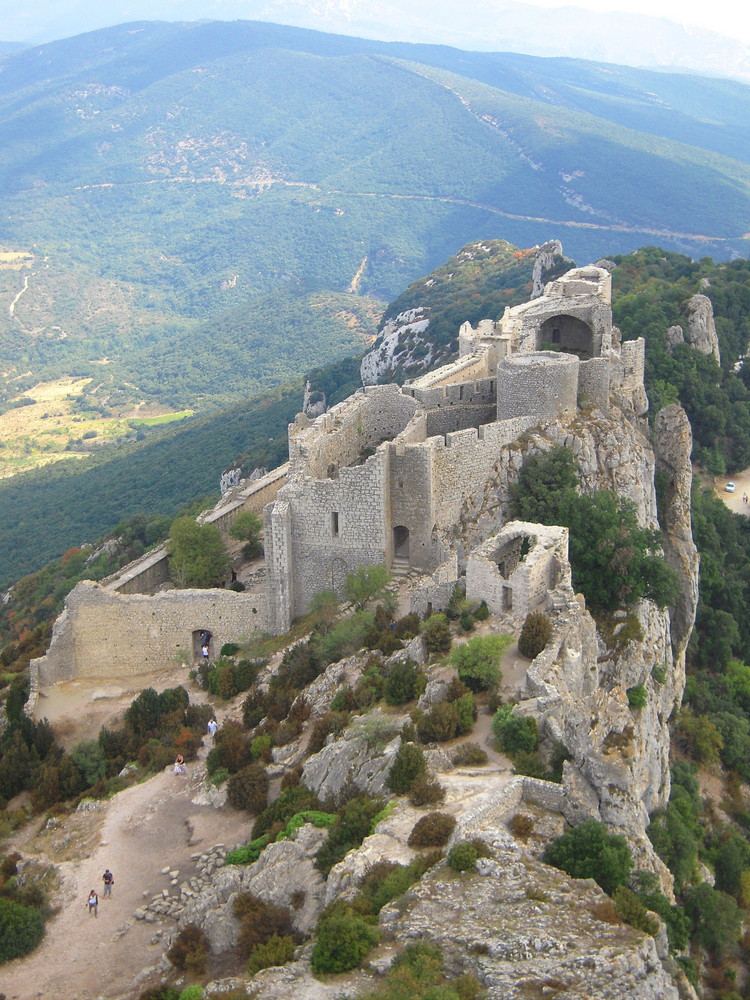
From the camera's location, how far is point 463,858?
16.7 metres

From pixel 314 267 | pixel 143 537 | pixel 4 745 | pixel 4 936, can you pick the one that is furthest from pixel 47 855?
pixel 314 267

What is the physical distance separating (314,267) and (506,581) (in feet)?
572

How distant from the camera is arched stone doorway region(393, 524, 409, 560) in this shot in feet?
99.9

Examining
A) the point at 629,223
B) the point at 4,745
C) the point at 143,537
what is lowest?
the point at 629,223

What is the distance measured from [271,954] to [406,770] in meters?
3.78

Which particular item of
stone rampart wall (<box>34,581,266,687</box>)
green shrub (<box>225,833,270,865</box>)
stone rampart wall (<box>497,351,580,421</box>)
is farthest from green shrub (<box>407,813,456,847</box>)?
stone rampart wall (<box>497,351,580,421</box>)

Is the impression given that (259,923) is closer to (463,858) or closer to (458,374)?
(463,858)

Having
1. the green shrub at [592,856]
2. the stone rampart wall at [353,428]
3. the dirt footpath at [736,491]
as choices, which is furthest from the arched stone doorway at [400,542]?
the dirt footpath at [736,491]

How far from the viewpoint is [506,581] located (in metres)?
24.7

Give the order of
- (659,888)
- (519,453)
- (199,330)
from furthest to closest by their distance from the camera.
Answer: (199,330) < (519,453) < (659,888)

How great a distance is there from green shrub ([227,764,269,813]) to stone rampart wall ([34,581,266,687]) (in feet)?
21.9

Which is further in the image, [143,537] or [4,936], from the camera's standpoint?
[143,537]

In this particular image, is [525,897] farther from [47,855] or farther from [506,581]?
[47,855]

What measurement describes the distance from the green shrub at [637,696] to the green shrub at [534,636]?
5755mm
